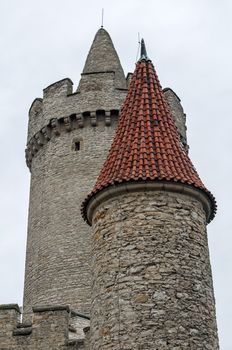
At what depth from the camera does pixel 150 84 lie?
12.4 m

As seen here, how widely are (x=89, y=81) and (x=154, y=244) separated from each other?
1268cm

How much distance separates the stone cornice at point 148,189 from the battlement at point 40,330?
12.4ft

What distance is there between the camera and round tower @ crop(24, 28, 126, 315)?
62.2ft

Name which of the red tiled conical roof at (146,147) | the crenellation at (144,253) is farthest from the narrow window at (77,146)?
the red tiled conical roof at (146,147)

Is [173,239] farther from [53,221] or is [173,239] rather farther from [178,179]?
[53,221]

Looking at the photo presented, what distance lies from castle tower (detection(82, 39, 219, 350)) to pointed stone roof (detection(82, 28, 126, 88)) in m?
11.4

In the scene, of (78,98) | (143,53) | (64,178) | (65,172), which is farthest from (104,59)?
(143,53)

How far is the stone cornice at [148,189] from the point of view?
1072 cm

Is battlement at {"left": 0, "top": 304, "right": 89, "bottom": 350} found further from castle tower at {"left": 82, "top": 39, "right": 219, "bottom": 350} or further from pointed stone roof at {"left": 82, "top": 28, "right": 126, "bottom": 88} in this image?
pointed stone roof at {"left": 82, "top": 28, "right": 126, "bottom": 88}

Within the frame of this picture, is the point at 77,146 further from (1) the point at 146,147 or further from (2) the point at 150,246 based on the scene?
(2) the point at 150,246

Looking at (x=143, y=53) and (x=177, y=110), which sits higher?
(x=177, y=110)

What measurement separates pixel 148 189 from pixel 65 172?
1017cm

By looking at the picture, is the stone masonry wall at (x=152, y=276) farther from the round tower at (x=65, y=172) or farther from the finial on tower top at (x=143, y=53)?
the round tower at (x=65, y=172)

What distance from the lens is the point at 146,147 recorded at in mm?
11250
